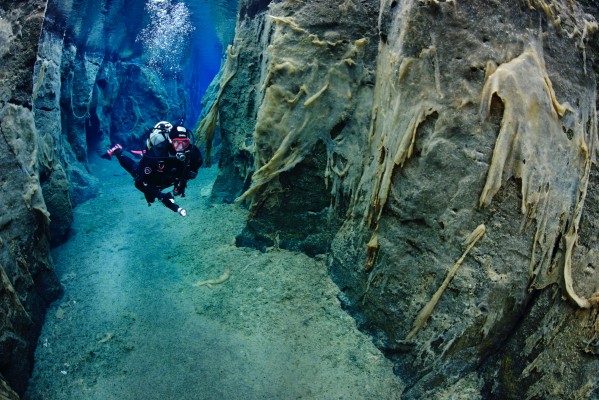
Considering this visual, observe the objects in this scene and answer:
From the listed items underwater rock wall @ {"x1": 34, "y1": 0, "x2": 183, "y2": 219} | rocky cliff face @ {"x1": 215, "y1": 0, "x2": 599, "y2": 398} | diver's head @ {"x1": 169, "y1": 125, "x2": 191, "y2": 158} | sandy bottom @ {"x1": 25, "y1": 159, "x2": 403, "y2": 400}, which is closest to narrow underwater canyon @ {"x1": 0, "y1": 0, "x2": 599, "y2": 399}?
rocky cliff face @ {"x1": 215, "y1": 0, "x2": 599, "y2": 398}

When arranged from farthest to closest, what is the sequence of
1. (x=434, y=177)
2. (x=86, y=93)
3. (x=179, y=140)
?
1. (x=86, y=93)
2. (x=179, y=140)
3. (x=434, y=177)

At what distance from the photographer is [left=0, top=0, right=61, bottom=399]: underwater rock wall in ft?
10.5

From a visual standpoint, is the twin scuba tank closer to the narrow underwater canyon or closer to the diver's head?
the diver's head

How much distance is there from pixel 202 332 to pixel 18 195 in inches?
99.2

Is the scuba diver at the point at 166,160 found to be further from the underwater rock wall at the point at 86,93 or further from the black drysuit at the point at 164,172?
the underwater rock wall at the point at 86,93

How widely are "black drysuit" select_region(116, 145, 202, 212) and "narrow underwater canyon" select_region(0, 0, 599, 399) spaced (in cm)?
129

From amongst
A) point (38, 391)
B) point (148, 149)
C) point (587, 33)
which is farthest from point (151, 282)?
point (587, 33)

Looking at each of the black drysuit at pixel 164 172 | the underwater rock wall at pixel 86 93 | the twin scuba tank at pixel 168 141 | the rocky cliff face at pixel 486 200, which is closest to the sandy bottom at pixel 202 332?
the rocky cliff face at pixel 486 200

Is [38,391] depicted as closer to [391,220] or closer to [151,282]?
[151,282]

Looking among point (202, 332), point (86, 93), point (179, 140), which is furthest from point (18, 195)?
point (86, 93)

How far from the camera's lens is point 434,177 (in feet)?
9.34

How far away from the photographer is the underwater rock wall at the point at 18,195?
3.21 meters

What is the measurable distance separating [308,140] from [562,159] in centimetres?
264

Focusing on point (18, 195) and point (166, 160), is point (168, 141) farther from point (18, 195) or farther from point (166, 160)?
point (18, 195)
